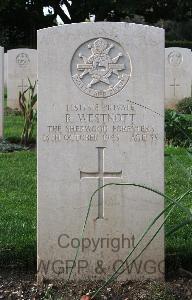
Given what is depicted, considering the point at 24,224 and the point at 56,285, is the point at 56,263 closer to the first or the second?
the point at 56,285

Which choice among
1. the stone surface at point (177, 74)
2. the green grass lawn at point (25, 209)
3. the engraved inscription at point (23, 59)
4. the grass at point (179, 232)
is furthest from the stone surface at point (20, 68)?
the grass at point (179, 232)

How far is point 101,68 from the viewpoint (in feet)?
12.9

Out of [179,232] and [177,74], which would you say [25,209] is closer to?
[179,232]

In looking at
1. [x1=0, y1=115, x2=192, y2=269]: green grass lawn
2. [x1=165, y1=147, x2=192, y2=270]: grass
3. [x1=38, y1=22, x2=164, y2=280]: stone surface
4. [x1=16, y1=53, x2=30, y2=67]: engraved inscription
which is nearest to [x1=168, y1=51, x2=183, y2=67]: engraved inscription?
[x1=16, y1=53, x2=30, y2=67]: engraved inscription

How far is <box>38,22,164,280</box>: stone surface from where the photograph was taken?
390cm

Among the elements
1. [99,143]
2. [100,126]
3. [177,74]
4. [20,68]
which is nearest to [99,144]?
[99,143]

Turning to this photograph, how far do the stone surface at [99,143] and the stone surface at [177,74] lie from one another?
38.7 ft

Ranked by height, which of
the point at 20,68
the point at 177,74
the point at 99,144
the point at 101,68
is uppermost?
the point at 20,68

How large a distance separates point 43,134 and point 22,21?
2958 centimetres

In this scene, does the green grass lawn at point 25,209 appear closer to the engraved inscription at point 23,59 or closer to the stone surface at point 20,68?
the stone surface at point 20,68

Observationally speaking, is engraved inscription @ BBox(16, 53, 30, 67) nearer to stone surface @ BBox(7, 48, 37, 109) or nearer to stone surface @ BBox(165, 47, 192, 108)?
stone surface @ BBox(7, 48, 37, 109)

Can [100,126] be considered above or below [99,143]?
above

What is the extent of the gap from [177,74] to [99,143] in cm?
1210

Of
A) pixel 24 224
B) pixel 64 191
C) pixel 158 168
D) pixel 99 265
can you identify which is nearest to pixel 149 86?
pixel 158 168
